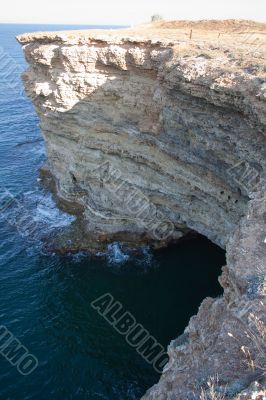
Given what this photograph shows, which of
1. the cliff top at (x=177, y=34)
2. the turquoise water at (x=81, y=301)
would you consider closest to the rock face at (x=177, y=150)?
the cliff top at (x=177, y=34)

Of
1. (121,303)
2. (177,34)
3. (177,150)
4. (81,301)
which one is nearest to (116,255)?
(121,303)

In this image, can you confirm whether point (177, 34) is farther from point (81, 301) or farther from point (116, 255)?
point (81, 301)

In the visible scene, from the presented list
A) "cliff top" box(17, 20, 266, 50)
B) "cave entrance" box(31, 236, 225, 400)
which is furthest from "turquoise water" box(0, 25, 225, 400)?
"cliff top" box(17, 20, 266, 50)

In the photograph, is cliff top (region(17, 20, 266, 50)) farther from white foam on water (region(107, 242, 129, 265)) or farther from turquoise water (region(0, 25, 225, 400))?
white foam on water (region(107, 242, 129, 265))

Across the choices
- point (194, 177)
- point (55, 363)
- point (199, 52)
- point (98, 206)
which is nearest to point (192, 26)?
point (199, 52)

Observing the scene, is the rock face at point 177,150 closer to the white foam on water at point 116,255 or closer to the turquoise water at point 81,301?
Answer: the white foam on water at point 116,255

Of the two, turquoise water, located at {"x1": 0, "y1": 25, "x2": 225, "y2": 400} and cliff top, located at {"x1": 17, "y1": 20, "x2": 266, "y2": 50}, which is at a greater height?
cliff top, located at {"x1": 17, "y1": 20, "x2": 266, "y2": 50}
